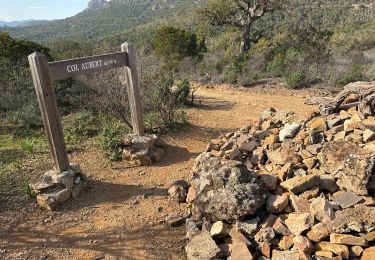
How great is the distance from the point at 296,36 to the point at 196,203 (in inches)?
611

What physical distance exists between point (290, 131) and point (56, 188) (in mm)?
3435

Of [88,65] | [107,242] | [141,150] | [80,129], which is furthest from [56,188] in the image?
[80,129]

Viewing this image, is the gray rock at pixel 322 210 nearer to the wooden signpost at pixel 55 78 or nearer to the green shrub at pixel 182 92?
the wooden signpost at pixel 55 78

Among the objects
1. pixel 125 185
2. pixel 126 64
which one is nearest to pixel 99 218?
pixel 125 185

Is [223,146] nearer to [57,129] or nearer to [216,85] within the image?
[57,129]

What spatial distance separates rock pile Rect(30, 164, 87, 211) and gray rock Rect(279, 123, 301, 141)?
3.06 m

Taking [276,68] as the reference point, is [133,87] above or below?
above

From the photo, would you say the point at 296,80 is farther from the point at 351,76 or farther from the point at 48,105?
the point at 48,105

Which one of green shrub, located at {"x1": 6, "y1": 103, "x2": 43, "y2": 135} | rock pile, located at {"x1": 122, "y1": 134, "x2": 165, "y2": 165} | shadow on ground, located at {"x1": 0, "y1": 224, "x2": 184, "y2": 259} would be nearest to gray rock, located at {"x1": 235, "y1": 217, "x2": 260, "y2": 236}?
shadow on ground, located at {"x1": 0, "y1": 224, "x2": 184, "y2": 259}

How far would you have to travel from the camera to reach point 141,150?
6.05 metres

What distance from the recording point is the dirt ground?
3.85 meters

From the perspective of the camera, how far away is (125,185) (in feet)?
17.4

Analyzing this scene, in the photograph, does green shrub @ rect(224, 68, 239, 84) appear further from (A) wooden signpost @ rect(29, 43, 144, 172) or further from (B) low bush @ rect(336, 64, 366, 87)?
(A) wooden signpost @ rect(29, 43, 144, 172)

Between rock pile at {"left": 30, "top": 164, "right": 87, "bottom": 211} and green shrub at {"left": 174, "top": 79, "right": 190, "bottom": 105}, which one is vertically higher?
green shrub at {"left": 174, "top": 79, "right": 190, "bottom": 105}
